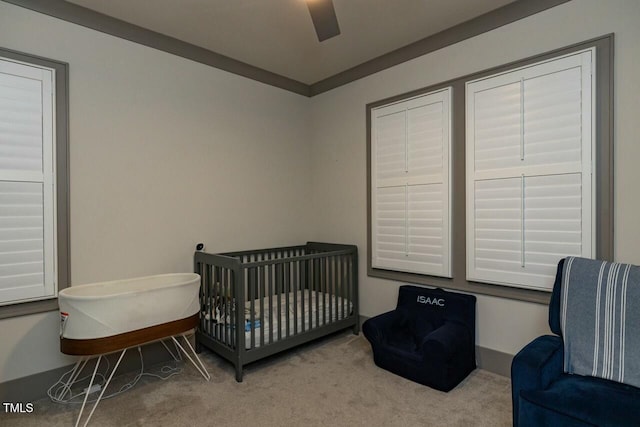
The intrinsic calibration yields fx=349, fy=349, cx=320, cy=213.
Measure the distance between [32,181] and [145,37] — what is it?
4.30 feet

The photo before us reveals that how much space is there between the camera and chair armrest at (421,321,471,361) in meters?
2.23

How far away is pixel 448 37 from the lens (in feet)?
8.82

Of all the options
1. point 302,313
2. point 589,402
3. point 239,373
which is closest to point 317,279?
point 302,313

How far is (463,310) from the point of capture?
2541 millimetres

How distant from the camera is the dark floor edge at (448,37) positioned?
231 centimetres

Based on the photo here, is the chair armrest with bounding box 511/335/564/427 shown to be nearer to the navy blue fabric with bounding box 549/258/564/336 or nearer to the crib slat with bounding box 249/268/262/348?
the navy blue fabric with bounding box 549/258/564/336

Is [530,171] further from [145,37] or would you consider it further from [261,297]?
[145,37]

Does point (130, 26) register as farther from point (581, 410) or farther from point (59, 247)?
point (581, 410)

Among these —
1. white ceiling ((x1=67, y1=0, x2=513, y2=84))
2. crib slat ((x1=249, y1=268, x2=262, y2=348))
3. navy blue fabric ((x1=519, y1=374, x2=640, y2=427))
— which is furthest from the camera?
crib slat ((x1=249, y1=268, x2=262, y2=348))

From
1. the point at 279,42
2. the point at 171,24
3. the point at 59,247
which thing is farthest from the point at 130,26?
the point at 59,247

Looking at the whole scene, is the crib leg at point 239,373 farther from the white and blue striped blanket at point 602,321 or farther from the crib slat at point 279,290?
the white and blue striped blanket at point 602,321

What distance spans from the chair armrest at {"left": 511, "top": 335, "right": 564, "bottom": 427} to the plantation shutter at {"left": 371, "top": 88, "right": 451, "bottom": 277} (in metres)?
1.03

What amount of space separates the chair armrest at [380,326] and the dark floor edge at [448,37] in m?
2.13

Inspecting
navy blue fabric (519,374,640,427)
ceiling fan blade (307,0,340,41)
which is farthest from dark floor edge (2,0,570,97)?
navy blue fabric (519,374,640,427)
